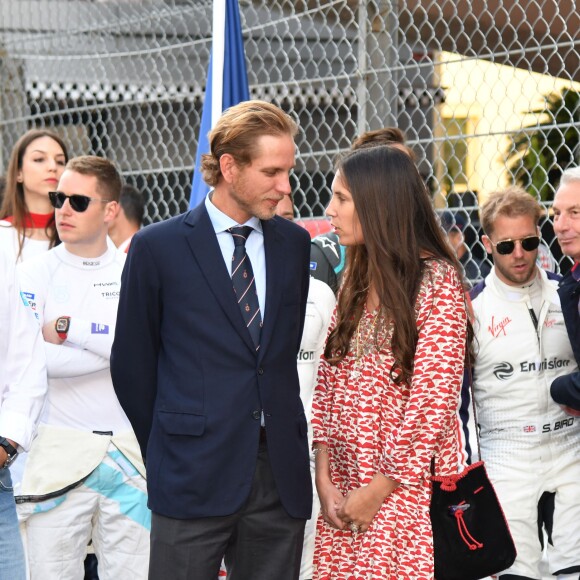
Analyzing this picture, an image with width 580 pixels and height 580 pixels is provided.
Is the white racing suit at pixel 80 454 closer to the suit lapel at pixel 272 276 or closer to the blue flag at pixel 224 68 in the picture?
the suit lapel at pixel 272 276

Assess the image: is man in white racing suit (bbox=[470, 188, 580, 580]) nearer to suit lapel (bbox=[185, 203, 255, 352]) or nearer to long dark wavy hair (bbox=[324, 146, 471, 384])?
long dark wavy hair (bbox=[324, 146, 471, 384])

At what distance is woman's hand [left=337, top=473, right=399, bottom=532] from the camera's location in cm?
327

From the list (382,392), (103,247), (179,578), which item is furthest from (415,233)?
(103,247)

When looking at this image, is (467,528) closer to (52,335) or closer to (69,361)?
(69,361)

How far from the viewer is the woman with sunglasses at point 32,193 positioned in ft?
17.5

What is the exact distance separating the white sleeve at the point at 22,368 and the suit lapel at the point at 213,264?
592 millimetres

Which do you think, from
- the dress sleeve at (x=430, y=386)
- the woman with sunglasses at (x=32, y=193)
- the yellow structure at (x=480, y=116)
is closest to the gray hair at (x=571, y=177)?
the yellow structure at (x=480, y=116)

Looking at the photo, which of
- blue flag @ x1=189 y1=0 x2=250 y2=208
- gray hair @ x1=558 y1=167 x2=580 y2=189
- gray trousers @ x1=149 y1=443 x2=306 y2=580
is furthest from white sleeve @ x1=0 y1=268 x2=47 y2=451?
blue flag @ x1=189 y1=0 x2=250 y2=208

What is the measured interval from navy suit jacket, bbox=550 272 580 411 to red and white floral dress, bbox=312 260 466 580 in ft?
2.76

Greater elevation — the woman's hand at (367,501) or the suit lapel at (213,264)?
the suit lapel at (213,264)

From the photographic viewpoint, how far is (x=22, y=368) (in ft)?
11.1

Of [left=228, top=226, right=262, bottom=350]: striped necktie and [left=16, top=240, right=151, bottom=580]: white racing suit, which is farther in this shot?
[left=16, top=240, right=151, bottom=580]: white racing suit

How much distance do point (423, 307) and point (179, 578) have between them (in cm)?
114

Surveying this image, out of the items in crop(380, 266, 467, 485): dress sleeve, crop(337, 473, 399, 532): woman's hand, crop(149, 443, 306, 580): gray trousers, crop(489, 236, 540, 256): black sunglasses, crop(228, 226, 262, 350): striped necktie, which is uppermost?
crop(489, 236, 540, 256): black sunglasses
